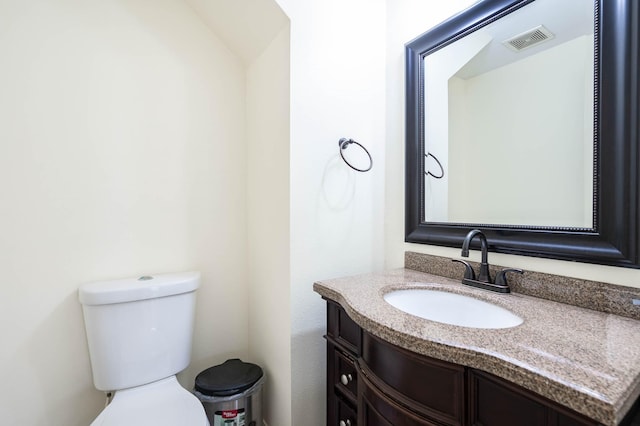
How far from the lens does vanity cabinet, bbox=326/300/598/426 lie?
0.52 metres

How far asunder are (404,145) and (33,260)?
67.6 inches

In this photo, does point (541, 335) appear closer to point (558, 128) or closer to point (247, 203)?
point (558, 128)

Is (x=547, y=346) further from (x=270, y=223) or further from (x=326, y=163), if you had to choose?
(x=270, y=223)

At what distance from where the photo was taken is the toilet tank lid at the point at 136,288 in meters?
1.15

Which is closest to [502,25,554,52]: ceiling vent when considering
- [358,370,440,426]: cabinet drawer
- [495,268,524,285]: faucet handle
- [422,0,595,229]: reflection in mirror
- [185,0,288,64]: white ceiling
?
[422,0,595,229]: reflection in mirror

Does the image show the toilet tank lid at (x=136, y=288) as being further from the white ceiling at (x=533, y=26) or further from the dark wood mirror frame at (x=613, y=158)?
the white ceiling at (x=533, y=26)

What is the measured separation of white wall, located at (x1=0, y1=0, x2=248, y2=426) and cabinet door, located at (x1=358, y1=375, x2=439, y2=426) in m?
1.02

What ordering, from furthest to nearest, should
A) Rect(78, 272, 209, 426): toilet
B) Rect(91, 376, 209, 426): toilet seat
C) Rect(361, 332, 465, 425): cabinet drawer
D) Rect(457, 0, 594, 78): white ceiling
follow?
Rect(78, 272, 209, 426): toilet < Rect(91, 376, 209, 426): toilet seat < Rect(457, 0, 594, 78): white ceiling < Rect(361, 332, 465, 425): cabinet drawer

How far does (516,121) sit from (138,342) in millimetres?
Result: 1739

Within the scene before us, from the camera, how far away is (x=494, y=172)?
1.09 metres

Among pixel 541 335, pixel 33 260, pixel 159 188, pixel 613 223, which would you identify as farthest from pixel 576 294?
pixel 33 260

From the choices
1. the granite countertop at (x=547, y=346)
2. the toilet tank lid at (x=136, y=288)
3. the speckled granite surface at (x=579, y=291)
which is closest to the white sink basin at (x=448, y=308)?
the granite countertop at (x=547, y=346)

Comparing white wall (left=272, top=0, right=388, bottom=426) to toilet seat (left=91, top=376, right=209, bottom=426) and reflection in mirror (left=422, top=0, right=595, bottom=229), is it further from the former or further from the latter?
toilet seat (left=91, top=376, right=209, bottom=426)

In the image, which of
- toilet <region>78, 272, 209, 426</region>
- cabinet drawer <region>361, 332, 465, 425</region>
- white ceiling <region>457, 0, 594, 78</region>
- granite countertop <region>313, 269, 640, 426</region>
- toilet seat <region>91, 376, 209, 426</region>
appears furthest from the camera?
toilet <region>78, 272, 209, 426</region>
